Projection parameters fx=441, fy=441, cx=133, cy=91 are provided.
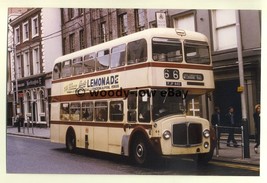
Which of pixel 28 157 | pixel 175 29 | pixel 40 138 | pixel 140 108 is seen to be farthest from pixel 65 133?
pixel 175 29

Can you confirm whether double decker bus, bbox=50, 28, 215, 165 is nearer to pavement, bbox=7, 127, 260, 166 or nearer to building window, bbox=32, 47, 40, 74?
pavement, bbox=7, 127, 260, 166

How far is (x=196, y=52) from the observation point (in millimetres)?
6504

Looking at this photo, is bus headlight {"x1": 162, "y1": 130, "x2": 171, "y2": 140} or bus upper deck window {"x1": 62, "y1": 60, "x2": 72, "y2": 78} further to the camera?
bus upper deck window {"x1": 62, "y1": 60, "x2": 72, "y2": 78}

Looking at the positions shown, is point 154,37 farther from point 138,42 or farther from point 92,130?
point 92,130

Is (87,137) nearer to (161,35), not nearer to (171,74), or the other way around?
(171,74)

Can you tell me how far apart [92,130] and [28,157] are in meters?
1.10

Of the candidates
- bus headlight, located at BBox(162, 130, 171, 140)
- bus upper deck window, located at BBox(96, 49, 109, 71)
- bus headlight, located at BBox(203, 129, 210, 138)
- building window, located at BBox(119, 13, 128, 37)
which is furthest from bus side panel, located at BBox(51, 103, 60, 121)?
bus headlight, located at BBox(203, 129, 210, 138)

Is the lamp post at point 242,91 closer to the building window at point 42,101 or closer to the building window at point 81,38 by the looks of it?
the building window at point 81,38

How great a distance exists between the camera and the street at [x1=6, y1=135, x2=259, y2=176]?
616 centimetres

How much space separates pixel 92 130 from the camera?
7.00 m

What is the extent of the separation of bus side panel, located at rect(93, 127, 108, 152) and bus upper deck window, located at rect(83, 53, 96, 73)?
937 mm

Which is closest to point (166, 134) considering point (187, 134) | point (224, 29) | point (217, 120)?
point (187, 134)

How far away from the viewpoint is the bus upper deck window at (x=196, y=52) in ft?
21.1


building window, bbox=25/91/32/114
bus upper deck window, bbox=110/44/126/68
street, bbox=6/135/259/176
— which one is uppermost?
bus upper deck window, bbox=110/44/126/68
